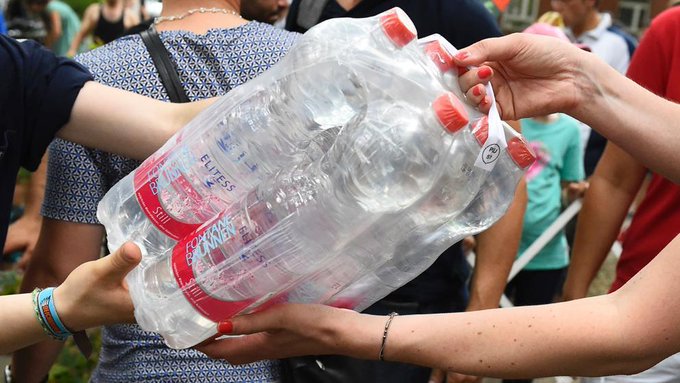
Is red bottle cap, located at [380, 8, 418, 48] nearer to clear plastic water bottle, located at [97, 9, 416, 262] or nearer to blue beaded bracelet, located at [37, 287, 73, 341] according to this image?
clear plastic water bottle, located at [97, 9, 416, 262]

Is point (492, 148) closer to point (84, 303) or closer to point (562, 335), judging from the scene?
point (562, 335)

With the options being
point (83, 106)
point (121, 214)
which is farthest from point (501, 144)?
point (83, 106)

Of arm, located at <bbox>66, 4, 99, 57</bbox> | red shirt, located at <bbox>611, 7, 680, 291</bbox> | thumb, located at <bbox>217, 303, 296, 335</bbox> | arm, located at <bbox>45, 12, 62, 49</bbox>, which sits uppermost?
thumb, located at <bbox>217, 303, 296, 335</bbox>

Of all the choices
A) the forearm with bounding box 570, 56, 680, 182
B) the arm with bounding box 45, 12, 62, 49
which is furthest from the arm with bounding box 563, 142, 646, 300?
the arm with bounding box 45, 12, 62, 49

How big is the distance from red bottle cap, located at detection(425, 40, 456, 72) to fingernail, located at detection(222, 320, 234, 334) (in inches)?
24.2

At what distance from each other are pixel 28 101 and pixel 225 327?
0.69 meters

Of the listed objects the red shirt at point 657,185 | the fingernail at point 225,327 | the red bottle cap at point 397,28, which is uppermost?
the red bottle cap at point 397,28

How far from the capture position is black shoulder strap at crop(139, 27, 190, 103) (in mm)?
2309

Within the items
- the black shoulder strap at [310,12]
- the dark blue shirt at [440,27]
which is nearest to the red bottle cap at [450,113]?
the dark blue shirt at [440,27]

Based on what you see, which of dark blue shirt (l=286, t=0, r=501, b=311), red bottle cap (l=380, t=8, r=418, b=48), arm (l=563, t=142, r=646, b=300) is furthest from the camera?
arm (l=563, t=142, r=646, b=300)

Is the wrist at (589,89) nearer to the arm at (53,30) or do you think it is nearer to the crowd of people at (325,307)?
the crowd of people at (325,307)

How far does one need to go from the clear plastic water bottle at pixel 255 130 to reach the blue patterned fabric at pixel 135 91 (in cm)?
44

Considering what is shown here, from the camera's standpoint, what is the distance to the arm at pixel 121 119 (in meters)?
2.11

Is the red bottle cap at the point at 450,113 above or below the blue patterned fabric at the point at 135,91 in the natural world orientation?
above
